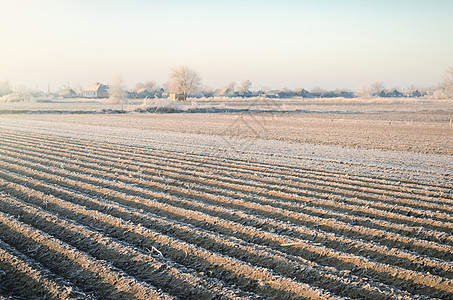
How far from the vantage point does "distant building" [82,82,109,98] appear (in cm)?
10322

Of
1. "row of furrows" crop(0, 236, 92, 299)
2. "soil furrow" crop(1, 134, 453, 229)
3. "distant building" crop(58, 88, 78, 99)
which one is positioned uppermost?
"distant building" crop(58, 88, 78, 99)

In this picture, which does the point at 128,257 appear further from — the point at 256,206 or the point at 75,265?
the point at 256,206

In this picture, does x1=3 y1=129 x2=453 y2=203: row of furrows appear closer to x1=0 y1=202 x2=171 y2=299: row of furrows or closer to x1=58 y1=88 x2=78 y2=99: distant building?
x1=0 y1=202 x2=171 y2=299: row of furrows

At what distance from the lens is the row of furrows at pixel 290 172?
796 cm

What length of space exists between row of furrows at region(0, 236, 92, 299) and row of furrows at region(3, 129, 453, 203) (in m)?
5.85

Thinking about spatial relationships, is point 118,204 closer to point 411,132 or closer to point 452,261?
point 452,261

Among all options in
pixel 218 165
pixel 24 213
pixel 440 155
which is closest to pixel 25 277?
pixel 24 213

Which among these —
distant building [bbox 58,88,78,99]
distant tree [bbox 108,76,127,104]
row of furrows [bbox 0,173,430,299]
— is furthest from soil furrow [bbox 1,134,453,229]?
distant building [bbox 58,88,78,99]

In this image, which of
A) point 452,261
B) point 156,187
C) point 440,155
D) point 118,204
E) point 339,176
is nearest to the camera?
point 452,261

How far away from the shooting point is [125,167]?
9977 millimetres

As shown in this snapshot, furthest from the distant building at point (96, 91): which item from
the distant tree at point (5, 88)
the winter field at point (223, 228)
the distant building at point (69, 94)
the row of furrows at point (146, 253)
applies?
the row of furrows at point (146, 253)

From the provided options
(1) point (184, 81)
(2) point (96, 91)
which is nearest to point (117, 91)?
(1) point (184, 81)

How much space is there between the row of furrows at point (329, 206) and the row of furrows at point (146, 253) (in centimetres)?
240

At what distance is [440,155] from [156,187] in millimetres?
10537
